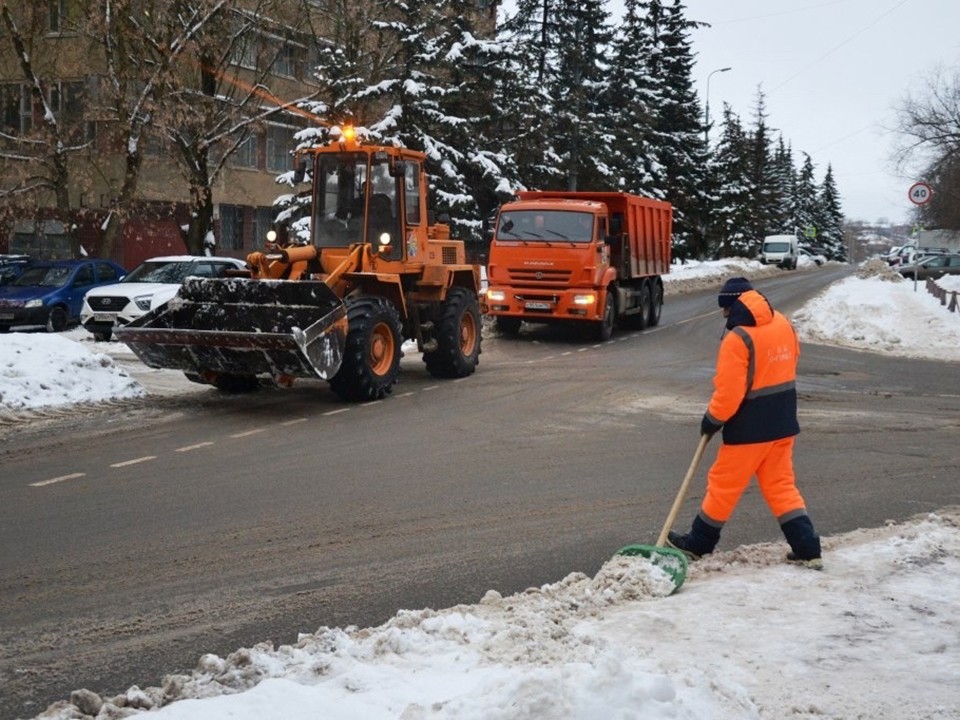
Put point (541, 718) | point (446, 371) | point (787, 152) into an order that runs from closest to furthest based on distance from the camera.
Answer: point (541, 718) < point (446, 371) < point (787, 152)

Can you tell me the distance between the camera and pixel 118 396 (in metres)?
13.4

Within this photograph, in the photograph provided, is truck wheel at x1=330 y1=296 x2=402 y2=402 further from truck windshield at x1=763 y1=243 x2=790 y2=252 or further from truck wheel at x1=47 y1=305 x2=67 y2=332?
truck windshield at x1=763 y1=243 x2=790 y2=252

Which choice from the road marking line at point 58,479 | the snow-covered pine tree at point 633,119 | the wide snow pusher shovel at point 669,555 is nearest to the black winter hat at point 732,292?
the wide snow pusher shovel at point 669,555

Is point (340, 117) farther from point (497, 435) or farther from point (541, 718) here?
point (541, 718)

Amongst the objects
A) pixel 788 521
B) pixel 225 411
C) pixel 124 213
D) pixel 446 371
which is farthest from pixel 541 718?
pixel 124 213

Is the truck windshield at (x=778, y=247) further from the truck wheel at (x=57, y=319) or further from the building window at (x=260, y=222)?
the truck wheel at (x=57, y=319)

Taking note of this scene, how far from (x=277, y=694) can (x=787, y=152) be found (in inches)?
5240

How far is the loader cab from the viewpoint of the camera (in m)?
14.8

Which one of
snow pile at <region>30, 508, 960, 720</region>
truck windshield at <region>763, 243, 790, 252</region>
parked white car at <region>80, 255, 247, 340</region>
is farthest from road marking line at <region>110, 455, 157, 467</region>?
truck windshield at <region>763, 243, 790, 252</region>

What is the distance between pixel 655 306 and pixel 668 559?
68.4 ft

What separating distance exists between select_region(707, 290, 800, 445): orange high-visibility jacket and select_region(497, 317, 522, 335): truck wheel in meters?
16.5

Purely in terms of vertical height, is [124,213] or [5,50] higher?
[5,50]

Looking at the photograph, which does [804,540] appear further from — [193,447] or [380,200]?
[380,200]

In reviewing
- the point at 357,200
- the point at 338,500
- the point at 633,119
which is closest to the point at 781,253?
the point at 633,119
